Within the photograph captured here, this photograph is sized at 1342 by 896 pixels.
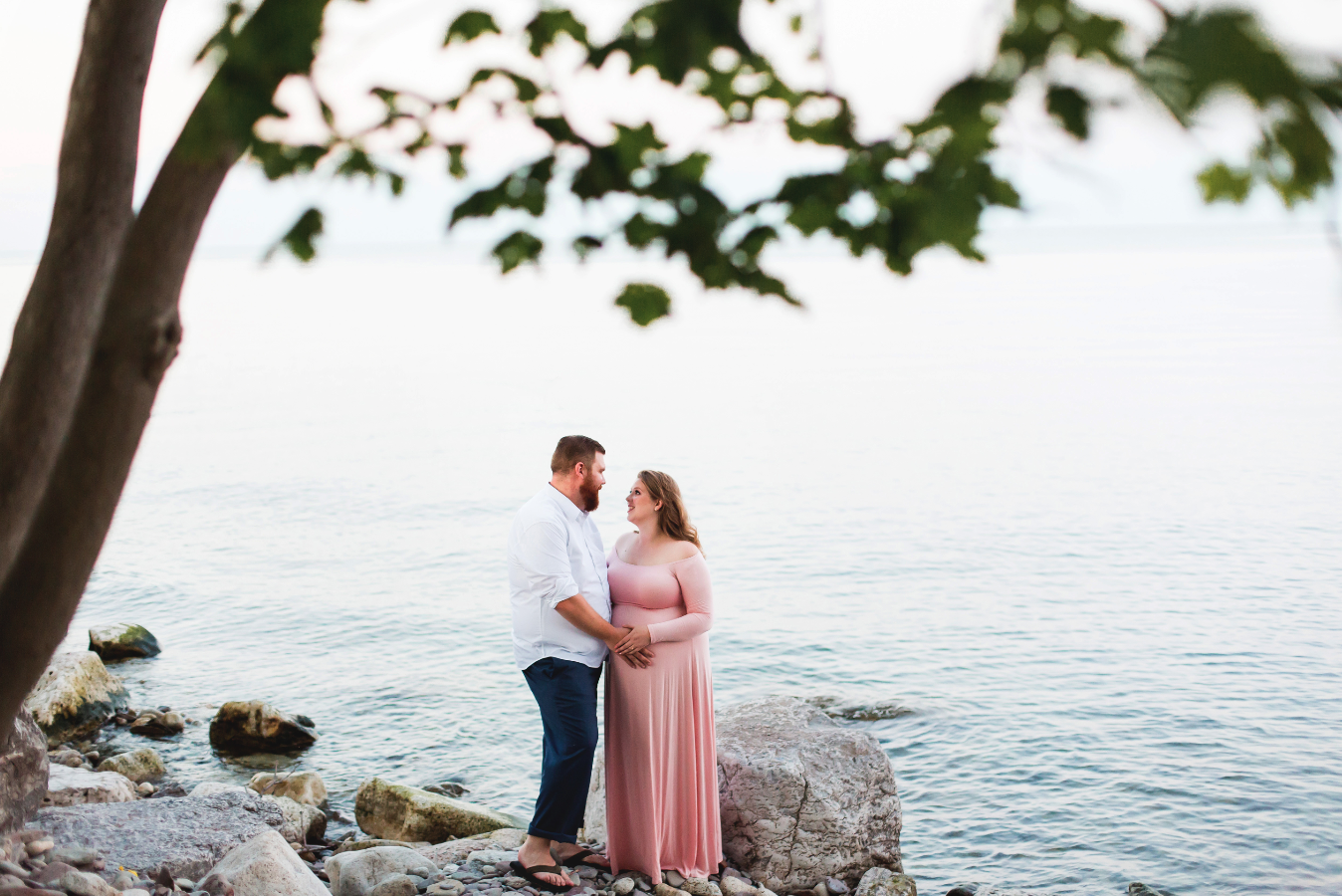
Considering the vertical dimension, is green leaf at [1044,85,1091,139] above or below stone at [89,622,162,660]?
above

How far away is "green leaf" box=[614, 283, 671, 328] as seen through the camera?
114 inches

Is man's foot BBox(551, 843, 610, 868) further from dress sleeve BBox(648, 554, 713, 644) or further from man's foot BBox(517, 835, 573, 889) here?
dress sleeve BBox(648, 554, 713, 644)

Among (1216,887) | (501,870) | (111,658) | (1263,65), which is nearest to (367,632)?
(111,658)

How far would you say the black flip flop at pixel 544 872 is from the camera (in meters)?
6.28

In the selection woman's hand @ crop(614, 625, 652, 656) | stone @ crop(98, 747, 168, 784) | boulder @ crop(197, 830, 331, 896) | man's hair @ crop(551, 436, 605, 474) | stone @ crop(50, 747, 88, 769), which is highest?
man's hair @ crop(551, 436, 605, 474)

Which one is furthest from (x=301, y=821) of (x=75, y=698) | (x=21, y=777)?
(x=75, y=698)

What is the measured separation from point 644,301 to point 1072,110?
50.9 inches

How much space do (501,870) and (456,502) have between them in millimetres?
17444

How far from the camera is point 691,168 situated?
279 centimetres

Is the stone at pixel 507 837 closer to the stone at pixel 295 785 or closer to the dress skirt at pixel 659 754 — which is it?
the dress skirt at pixel 659 754

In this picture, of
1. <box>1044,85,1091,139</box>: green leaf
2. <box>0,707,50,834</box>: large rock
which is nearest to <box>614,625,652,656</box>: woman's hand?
<box>0,707,50,834</box>: large rock

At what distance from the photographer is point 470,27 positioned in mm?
2908

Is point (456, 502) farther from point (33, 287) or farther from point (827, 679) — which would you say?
point (33, 287)

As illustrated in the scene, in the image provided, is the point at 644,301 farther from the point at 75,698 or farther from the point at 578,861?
the point at 75,698
